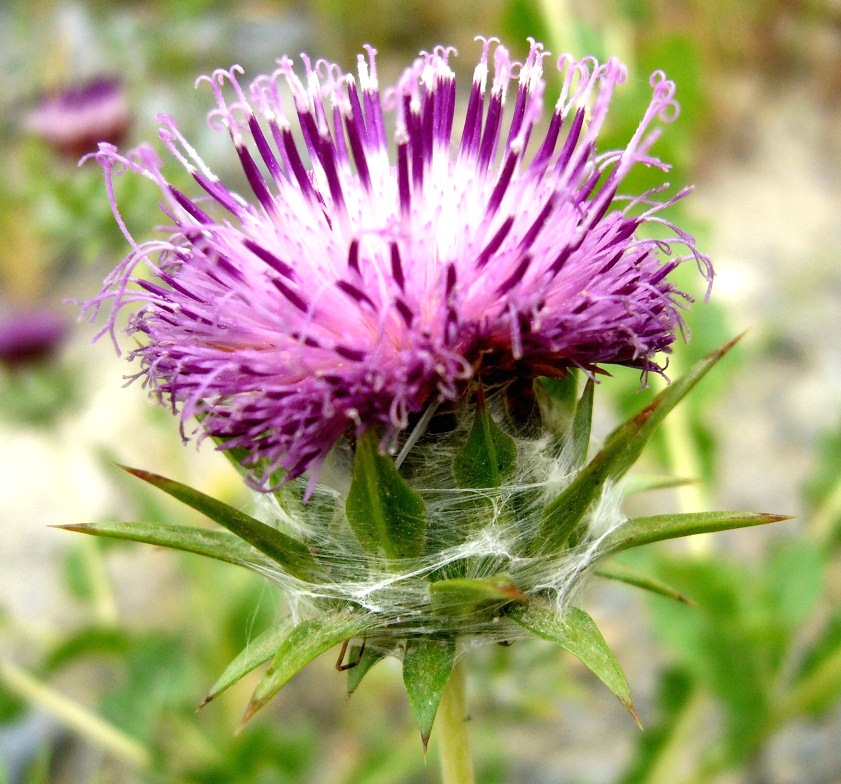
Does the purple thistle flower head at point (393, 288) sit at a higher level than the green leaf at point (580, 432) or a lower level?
higher

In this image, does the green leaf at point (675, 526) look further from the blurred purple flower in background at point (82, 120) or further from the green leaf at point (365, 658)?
the blurred purple flower in background at point (82, 120)

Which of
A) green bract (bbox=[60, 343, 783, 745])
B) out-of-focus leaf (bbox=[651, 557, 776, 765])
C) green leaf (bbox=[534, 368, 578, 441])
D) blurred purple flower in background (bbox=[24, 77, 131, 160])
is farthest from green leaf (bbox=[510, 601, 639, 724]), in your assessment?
blurred purple flower in background (bbox=[24, 77, 131, 160])

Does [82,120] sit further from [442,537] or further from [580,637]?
[580,637]

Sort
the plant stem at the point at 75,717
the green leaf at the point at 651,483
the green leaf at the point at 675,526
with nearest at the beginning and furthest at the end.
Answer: the green leaf at the point at 675,526 → the green leaf at the point at 651,483 → the plant stem at the point at 75,717

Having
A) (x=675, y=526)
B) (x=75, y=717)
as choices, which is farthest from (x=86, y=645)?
(x=675, y=526)

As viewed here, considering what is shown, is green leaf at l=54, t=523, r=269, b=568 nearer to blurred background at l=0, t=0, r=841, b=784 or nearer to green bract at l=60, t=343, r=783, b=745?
green bract at l=60, t=343, r=783, b=745

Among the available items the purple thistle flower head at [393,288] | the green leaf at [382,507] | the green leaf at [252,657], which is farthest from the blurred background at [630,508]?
the purple thistle flower head at [393,288]

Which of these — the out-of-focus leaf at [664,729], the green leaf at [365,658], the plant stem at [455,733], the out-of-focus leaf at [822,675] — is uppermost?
the green leaf at [365,658]
